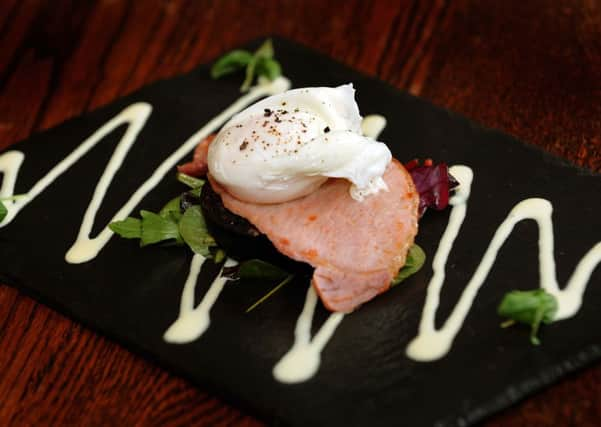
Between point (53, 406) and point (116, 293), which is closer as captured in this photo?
point (53, 406)

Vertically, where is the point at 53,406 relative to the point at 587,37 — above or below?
below

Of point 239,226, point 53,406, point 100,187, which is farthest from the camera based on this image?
point 100,187

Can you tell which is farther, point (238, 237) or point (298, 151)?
point (238, 237)

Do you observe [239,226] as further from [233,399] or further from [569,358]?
[569,358]

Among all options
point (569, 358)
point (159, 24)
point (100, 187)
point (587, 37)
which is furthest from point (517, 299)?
point (159, 24)

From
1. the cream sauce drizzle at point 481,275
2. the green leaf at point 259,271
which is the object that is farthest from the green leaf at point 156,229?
the cream sauce drizzle at point 481,275

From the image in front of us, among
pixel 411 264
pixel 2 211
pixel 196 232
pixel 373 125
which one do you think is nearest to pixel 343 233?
pixel 411 264

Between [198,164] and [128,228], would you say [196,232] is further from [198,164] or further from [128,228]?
[198,164]

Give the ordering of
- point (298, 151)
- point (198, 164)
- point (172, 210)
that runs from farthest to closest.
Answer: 1. point (198, 164)
2. point (172, 210)
3. point (298, 151)
